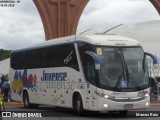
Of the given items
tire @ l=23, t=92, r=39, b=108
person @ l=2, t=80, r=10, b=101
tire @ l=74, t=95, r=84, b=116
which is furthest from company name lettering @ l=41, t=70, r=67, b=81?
person @ l=2, t=80, r=10, b=101

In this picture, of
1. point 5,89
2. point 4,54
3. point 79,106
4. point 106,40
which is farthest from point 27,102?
point 4,54

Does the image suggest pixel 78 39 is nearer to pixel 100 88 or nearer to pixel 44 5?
pixel 100 88

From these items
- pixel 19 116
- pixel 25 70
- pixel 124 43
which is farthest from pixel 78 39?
pixel 25 70

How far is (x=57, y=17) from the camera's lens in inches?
1366

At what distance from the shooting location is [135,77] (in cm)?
1727

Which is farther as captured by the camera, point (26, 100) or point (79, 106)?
point (26, 100)

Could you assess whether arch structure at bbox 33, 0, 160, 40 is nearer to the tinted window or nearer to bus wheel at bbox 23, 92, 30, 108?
the tinted window

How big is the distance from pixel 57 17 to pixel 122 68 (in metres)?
18.2

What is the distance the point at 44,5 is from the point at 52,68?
1488 centimetres

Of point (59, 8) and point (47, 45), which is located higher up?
point (59, 8)

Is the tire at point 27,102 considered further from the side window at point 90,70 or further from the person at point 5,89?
the side window at point 90,70

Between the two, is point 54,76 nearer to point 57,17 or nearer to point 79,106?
point 79,106

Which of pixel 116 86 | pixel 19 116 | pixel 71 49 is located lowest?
pixel 19 116

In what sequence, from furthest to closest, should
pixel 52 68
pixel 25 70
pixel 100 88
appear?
pixel 25 70
pixel 52 68
pixel 100 88
